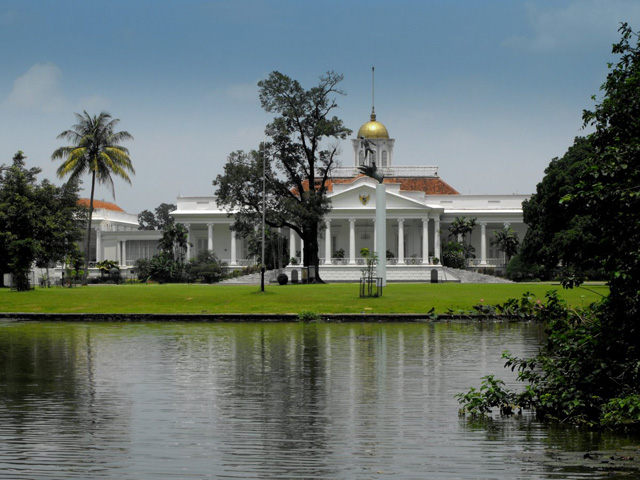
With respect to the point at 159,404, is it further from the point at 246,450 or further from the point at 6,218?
the point at 6,218

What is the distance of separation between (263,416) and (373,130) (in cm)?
8733

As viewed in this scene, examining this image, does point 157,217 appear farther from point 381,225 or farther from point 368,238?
point 381,225

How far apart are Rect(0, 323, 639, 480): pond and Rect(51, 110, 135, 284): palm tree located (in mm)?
41902

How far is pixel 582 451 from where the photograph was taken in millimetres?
9781

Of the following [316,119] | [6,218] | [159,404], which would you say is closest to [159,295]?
[6,218]

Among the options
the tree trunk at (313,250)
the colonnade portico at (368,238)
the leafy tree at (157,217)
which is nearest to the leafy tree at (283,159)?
the tree trunk at (313,250)

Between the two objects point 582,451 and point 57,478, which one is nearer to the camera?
point 57,478

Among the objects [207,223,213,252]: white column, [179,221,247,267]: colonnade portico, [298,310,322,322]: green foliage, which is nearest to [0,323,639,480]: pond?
[298,310,322,322]: green foliage

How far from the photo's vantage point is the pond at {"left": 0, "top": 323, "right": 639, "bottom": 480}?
29.5 feet

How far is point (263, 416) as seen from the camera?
1191 centimetres

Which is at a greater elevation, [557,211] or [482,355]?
[557,211]

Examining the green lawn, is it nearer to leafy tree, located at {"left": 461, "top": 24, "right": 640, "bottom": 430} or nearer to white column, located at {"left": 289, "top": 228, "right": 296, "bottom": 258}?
leafy tree, located at {"left": 461, "top": 24, "right": 640, "bottom": 430}

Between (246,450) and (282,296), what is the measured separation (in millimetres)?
31243

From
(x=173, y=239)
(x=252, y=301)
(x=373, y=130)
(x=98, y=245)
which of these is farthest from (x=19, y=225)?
(x=373, y=130)
